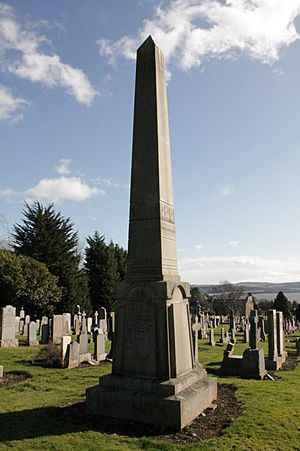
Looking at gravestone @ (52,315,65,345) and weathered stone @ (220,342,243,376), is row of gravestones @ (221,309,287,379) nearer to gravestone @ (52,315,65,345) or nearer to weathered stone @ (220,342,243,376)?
weathered stone @ (220,342,243,376)

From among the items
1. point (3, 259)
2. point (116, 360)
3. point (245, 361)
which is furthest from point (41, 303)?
point (116, 360)

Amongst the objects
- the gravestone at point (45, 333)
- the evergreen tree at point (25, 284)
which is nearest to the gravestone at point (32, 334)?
the gravestone at point (45, 333)

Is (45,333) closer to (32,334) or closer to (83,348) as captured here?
(32,334)

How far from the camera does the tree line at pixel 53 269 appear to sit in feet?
89.3

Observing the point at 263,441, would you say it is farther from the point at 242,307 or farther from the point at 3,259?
the point at 242,307

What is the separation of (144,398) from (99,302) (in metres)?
33.2

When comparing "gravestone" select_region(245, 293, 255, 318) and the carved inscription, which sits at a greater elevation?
the carved inscription

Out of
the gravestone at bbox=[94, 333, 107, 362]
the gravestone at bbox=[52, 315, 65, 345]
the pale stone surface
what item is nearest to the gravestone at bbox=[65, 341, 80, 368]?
the pale stone surface

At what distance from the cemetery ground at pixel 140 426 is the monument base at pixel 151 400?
17cm

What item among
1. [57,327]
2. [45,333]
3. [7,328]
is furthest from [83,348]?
[45,333]

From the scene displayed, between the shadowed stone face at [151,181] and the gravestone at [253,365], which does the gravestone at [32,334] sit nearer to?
the gravestone at [253,365]

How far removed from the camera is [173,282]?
7.20 metres

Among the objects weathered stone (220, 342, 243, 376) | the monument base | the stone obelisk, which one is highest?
the stone obelisk

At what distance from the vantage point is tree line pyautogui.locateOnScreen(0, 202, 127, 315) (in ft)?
89.3
